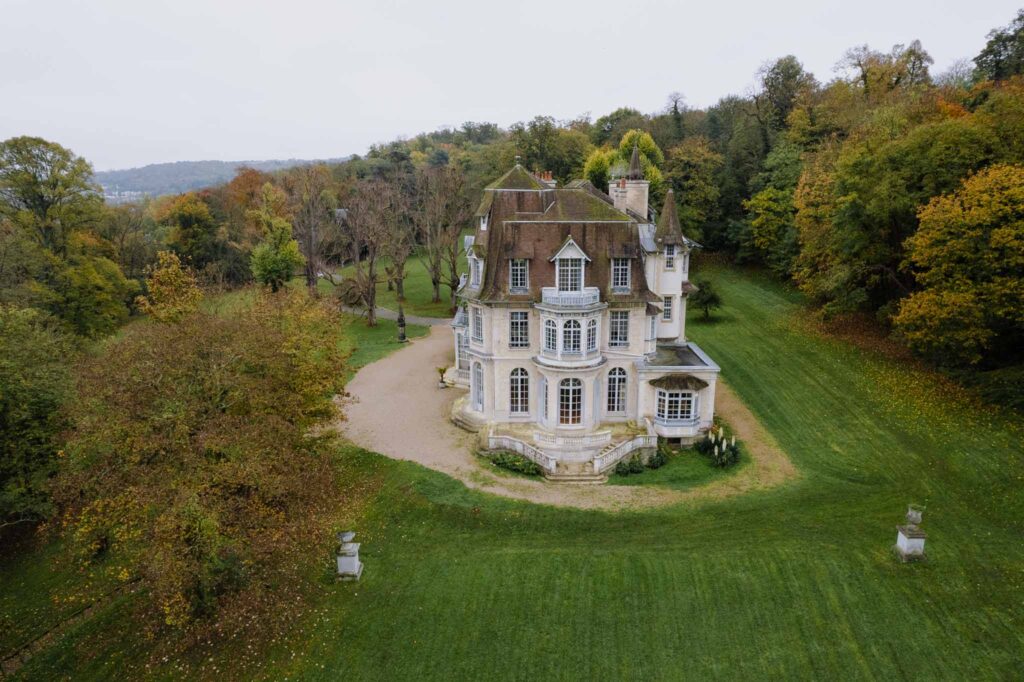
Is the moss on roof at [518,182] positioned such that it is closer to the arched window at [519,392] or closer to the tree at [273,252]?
the arched window at [519,392]

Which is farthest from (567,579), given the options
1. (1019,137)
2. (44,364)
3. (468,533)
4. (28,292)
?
(28,292)

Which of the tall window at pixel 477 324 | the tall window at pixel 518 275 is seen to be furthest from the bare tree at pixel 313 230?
the tall window at pixel 518 275

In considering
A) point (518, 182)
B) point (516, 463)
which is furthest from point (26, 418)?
point (518, 182)

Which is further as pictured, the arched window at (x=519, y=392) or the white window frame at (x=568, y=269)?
the arched window at (x=519, y=392)

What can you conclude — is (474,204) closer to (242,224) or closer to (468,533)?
(242,224)

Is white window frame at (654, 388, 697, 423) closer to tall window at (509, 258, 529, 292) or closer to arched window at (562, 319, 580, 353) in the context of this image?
arched window at (562, 319, 580, 353)

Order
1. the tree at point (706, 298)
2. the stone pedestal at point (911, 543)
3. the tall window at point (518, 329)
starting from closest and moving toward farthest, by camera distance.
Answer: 1. the stone pedestal at point (911, 543)
2. the tall window at point (518, 329)
3. the tree at point (706, 298)
